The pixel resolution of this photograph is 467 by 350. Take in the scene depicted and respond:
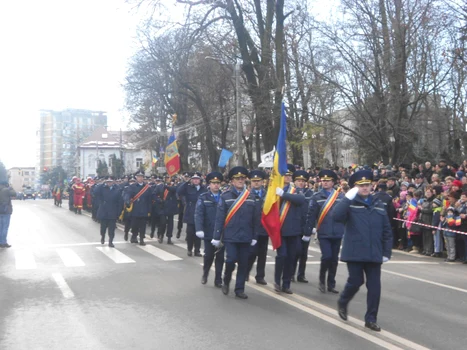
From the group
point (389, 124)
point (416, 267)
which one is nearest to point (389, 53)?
point (389, 124)

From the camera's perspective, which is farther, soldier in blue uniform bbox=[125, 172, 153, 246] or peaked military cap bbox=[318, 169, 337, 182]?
soldier in blue uniform bbox=[125, 172, 153, 246]

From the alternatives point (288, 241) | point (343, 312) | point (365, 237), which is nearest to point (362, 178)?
point (365, 237)

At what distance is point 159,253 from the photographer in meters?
14.0

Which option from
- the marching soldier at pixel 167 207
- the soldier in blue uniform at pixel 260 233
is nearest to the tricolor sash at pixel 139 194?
the marching soldier at pixel 167 207

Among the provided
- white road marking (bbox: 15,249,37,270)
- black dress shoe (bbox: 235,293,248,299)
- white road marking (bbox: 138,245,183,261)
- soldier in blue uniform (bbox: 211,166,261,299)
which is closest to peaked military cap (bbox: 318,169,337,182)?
soldier in blue uniform (bbox: 211,166,261,299)

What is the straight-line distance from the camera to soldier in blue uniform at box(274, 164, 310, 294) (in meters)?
8.80

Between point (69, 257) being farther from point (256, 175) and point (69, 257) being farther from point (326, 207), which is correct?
point (326, 207)

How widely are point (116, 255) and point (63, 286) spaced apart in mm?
4063

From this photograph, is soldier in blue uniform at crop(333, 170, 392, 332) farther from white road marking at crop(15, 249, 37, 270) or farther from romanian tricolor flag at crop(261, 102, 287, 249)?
white road marking at crop(15, 249, 37, 270)

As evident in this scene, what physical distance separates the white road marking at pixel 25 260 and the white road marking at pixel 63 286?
143cm

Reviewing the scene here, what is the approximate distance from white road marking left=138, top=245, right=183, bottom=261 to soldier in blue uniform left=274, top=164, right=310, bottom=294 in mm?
4523

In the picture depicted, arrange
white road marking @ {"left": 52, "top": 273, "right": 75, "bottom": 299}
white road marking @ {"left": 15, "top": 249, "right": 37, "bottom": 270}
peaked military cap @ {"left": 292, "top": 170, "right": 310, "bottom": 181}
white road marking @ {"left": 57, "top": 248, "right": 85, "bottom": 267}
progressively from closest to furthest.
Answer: white road marking @ {"left": 52, "top": 273, "right": 75, "bottom": 299}, peaked military cap @ {"left": 292, "top": 170, "right": 310, "bottom": 181}, white road marking @ {"left": 15, "top": 249, "right": 37, "bottom": 270}, white road marking @ {"left": 57, "top": 248, "right": 85, "bottom": 267}

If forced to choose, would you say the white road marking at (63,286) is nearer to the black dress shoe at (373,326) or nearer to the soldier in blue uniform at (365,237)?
the soldier in blue uniform at (365,237)

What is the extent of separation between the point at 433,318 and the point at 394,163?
16.5 metres
